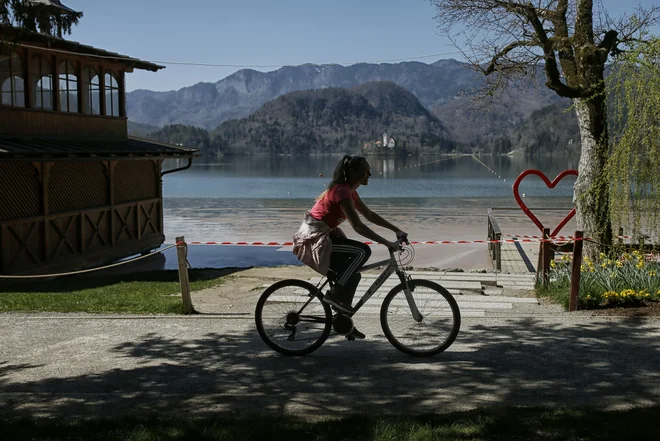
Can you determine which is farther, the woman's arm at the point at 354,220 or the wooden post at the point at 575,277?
the wooden post at the point at 575,277

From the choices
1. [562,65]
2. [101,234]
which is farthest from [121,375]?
[101,234]

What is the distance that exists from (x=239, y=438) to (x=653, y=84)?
7.42 meters

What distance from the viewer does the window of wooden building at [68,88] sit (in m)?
22.7

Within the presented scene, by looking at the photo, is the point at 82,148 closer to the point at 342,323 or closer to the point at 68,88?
the point at 68,88

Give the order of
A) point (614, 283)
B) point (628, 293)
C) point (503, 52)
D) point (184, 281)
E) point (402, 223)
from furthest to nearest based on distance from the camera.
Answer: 1. point (402, 223)
2. point (503, 52)
3. point (614, 283)
4. point (184, 281)
5. point (628, 293)

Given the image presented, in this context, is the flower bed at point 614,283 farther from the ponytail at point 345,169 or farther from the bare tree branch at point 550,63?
the ponytail at point 345,169

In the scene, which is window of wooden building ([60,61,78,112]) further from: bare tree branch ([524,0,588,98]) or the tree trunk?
the tree trunk

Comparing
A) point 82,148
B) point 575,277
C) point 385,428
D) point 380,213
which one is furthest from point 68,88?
point 380,213

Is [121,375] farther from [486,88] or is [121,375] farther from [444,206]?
[444,206]

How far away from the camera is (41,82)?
2164 centimetres

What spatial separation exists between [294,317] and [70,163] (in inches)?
627

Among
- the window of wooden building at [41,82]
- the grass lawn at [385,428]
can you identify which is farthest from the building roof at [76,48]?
the grass lawn at [385,428]

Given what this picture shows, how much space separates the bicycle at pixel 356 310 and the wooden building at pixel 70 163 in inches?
478

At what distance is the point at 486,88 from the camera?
696 inches
